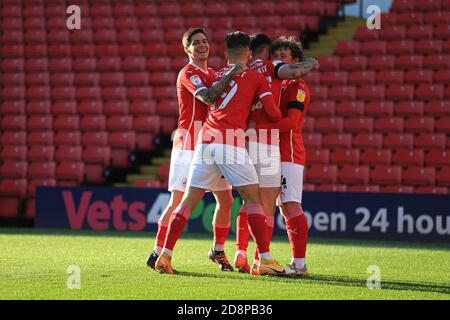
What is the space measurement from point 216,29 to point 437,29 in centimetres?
442

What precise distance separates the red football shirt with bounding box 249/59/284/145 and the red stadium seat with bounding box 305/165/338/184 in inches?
265

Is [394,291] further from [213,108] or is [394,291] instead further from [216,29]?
[216,29]

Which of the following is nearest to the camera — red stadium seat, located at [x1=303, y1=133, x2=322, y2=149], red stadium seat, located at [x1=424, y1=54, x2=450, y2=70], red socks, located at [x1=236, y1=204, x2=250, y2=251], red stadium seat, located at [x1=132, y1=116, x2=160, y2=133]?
red socks, located at [x1=236, y1=204, x2=250, y2=251]

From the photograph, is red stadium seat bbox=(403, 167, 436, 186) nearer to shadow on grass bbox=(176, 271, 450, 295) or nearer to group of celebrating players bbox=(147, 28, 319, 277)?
group of celebrating players bbox=(147, 28, 319, 277)

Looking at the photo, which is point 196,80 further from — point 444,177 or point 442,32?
point 442,32

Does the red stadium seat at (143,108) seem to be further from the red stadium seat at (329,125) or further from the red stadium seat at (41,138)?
the red stadium seat at (329,125)

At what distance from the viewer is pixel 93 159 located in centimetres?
1542

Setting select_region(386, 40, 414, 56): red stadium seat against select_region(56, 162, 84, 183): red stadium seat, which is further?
select_region(386, 40, 414, 56): red stadium seat

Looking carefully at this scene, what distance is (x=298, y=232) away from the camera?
7242mm

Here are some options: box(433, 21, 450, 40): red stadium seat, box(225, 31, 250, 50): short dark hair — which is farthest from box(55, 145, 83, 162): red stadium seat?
box(225, 31, 250, 50): short dark hair

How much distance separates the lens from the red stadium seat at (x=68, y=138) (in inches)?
625

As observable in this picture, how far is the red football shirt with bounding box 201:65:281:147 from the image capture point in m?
6.95

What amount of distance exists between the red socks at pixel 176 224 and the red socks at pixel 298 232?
0.88 m

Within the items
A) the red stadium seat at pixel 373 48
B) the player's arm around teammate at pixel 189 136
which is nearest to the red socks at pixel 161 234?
the player's arm around teammate at pixel 189 136
